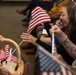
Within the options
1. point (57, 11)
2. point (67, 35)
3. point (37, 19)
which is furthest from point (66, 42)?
point (57, 11)

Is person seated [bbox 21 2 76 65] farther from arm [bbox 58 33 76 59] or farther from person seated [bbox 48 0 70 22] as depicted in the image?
Answer: person seated [bbox 48 0 70 22]

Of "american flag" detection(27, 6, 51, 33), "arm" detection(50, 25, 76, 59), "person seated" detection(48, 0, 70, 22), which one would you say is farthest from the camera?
"person seated" detection(48, 0, 70, 22)

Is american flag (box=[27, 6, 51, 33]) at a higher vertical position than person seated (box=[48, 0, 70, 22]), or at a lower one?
higher

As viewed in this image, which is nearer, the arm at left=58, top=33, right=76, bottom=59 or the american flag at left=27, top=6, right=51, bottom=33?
the arm at left=58, top=33, right=76, bottom=59

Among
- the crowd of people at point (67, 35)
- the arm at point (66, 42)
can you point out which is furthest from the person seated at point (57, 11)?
the arm at point (66, 42)

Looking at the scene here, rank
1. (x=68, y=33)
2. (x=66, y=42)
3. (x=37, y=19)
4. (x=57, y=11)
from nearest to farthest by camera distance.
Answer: (x=66, y=42)
(x=68, y=33)
(x=37, y=19)
(x=57, y=11)

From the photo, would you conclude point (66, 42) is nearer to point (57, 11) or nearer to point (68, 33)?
point (68, 33)

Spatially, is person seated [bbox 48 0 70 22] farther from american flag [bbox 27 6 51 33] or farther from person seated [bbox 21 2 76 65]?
person seated [bbox 21 2 76 65]

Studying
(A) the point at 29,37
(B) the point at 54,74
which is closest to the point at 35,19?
(A) the point at 29,37

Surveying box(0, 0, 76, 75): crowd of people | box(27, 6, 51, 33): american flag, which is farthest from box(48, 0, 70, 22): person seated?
box(0, 0, 76, 75): crowd of people

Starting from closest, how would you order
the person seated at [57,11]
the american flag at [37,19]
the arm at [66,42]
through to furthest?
the arm at [66,42] < the american flag at [37,19] < the person seated at [57,11]

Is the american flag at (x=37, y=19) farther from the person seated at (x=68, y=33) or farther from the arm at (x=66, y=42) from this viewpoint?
the arm at (x=66, y=42)

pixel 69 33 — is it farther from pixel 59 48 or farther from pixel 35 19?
pixel 35 19

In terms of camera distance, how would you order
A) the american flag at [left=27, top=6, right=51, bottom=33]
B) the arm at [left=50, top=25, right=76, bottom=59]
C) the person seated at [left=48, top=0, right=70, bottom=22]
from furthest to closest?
the person seated at [left=48, top=0, right=70, bottom=22] → the american flag at [left=27, top=6, right=51, bottom=33] → the arm at [left=50, top=25, right=76, bottom=59]
